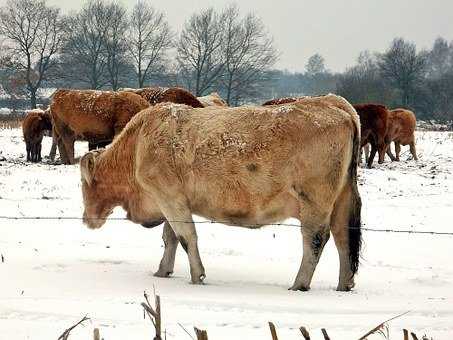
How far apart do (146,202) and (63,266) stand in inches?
47.4

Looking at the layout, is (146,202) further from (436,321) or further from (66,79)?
(66,79)

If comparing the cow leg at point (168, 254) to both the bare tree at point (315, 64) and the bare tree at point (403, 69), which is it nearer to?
the bare tree at point (403, 69)

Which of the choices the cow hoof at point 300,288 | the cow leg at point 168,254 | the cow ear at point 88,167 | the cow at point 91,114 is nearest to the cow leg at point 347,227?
the cow hoof at point 300,288

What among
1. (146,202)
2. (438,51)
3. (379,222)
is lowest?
(379,222)

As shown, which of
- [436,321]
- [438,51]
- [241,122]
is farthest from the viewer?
[438,51]

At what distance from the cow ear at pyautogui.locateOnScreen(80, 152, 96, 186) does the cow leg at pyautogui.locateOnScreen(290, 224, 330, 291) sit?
2.73 meters

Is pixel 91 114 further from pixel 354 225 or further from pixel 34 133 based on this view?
pixel 354 225

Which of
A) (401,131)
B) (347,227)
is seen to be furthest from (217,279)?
(401,131)

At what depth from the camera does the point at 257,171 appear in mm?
6707

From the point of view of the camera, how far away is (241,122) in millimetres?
6949

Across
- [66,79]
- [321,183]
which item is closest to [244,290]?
[321,183]

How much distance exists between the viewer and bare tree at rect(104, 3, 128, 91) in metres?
60.1

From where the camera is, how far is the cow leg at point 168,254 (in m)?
7.30

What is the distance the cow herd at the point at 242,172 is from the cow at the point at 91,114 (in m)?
9.83
